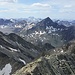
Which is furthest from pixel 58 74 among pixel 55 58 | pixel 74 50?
pixel 74 50

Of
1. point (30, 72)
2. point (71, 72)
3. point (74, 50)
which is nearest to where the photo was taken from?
point (30, 72)

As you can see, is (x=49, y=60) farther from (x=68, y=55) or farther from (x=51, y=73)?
(x=68, y=55)

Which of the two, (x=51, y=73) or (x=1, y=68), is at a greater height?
(x=51, y=73)

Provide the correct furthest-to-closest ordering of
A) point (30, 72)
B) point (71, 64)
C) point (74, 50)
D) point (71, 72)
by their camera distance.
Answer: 1. point (74, 50)
2. point (71, 64)
3. point (71, 72)
4. point (30, 72)

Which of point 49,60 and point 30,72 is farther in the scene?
point 49,60

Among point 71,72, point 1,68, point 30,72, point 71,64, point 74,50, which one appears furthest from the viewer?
point 1,68

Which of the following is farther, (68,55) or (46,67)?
(68,55)

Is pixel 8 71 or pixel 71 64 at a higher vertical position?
pixel 71 64

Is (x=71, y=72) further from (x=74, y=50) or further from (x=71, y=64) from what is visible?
(x=74, y=50)

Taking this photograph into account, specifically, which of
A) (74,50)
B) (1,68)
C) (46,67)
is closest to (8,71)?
(1,68)
